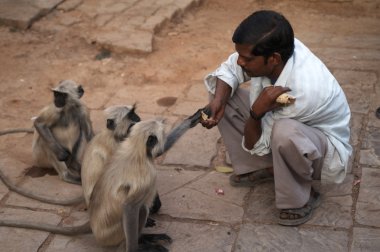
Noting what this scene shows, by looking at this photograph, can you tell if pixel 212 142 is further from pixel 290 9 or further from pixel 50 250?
pixel 290 9

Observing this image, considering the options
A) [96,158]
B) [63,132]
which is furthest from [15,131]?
[96,158]

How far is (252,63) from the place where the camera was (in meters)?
3.74

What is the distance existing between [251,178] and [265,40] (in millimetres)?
1223

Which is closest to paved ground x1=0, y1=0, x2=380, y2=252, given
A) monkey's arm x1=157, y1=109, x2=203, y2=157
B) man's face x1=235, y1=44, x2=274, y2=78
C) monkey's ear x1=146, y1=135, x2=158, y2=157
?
monkey's arm x1=157, y1=109, x2=203, y2=157

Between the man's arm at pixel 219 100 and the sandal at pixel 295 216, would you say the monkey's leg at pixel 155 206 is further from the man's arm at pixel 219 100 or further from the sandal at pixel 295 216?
the sandal at pixel 295 216

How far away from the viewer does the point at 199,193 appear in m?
4.45

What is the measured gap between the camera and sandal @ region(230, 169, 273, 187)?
14.7 ft

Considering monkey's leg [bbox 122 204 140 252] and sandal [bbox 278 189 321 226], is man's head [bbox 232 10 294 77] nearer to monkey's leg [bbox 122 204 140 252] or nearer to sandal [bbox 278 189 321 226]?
sandal [bbox 278 189 321 226]

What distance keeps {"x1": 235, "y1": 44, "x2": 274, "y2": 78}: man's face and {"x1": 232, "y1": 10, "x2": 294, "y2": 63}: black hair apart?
0.10 ft

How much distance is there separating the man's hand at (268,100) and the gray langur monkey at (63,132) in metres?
1.67

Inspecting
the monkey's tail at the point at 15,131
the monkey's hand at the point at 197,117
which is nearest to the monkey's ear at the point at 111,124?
the monkey's hand at the point at 197,117

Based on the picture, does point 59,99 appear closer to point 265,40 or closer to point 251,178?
point 251,178

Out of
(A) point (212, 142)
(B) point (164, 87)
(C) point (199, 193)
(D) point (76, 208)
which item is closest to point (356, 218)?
A: (C) point (199, 193)

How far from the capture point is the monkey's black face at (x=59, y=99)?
4.70 metres
